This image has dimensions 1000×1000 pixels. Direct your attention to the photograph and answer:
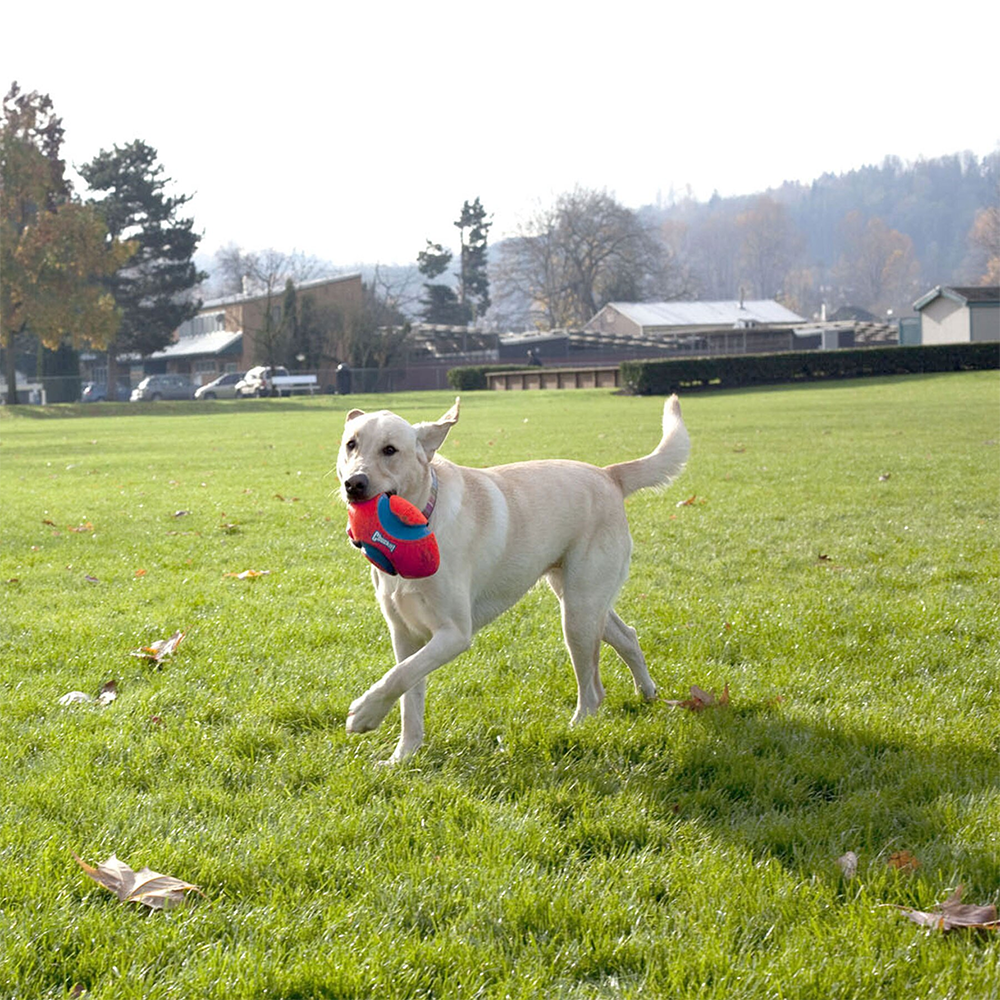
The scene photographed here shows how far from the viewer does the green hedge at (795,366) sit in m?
44.8

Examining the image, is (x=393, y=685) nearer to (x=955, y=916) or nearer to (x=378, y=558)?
(x=378, y=558)

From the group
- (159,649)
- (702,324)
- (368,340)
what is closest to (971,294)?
(702,324)

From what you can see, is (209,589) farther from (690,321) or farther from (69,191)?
(690,321)

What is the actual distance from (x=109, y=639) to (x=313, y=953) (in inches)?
149

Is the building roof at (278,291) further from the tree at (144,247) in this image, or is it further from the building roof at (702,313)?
the building roof at (702,313)

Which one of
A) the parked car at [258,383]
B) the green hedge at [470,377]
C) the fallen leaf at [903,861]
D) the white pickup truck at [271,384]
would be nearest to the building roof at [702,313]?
the green hedge at [470,377]

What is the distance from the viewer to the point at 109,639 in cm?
610

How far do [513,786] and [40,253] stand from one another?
52.4 meters

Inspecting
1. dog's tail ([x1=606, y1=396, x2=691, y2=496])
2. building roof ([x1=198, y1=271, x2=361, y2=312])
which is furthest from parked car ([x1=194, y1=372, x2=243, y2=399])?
dog's tail ([x1=606, y1=396, x2=691, y2=496])

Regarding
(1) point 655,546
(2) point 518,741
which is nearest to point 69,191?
(1) point 655,546

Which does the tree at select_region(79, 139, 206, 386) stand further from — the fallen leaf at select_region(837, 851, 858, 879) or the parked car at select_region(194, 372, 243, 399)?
the fallen leaf at select_region(837, 851, 858, 879)

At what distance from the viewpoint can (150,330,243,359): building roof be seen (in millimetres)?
83188

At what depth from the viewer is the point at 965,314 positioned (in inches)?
2452

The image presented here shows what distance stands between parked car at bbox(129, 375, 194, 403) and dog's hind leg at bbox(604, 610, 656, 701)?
6527 cm
